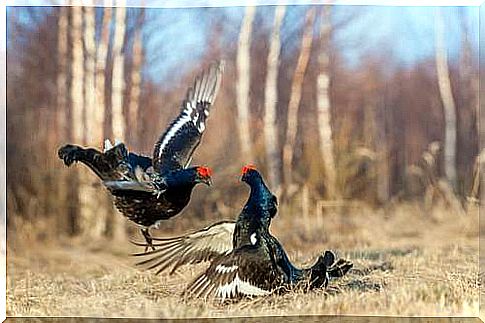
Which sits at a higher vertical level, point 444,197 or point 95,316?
point 444,197

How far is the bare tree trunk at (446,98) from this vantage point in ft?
11.9

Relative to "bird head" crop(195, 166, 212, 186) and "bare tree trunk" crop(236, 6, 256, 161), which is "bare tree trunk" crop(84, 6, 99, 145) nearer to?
"bird head" crop(195, 166, 212, 186)

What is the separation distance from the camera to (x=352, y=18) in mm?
3623

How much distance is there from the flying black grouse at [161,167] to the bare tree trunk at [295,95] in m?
0.30

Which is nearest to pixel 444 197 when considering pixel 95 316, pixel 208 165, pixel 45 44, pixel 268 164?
pixel 268 164

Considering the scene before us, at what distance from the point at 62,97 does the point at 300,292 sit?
4.00ft

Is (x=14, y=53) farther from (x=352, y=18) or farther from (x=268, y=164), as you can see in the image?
(x=352, y=18)

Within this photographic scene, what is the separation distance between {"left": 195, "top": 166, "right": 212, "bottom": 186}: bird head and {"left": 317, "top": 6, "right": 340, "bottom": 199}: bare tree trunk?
456mm

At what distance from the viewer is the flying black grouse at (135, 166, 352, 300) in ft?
11.8

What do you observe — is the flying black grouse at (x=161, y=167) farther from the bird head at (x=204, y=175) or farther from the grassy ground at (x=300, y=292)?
the grassy ground at (x=300, y=292)

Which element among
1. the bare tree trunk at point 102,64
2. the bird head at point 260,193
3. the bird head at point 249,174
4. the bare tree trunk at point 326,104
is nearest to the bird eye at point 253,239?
the bird head at point 260,193

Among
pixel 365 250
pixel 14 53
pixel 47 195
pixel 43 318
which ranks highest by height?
pixel 14 53

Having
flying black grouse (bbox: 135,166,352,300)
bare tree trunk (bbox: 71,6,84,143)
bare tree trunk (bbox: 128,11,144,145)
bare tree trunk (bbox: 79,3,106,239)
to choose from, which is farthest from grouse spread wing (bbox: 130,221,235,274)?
bare tree trunk (bbox: 71,6,84,143)

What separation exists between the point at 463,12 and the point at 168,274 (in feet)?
5.14
